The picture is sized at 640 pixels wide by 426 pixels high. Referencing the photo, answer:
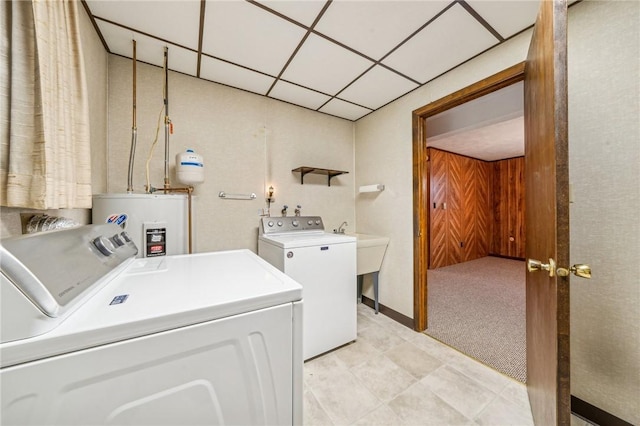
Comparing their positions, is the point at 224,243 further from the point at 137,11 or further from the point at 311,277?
the point at 137,11

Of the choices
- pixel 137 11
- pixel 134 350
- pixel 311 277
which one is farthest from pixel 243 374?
pixel 137 11

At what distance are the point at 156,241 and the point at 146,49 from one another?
4.95 ft

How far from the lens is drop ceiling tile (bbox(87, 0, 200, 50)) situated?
4.62 ft

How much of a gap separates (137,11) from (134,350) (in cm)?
194

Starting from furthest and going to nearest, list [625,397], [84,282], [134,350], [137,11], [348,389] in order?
[348,389] < [137,11] < [625,397] < [84,282] < [134,350]

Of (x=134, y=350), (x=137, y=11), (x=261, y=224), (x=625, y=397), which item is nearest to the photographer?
(x=134, y=350)

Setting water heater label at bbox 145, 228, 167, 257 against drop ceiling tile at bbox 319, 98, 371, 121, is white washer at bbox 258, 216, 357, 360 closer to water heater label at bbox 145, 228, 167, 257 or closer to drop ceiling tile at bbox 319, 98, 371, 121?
water heater label at bbox 145, 228, 167, 257

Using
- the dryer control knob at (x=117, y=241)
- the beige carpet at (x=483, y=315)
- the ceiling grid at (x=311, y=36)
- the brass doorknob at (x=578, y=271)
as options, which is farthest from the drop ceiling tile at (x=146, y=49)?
the beige carpet at (x=483, y=315)

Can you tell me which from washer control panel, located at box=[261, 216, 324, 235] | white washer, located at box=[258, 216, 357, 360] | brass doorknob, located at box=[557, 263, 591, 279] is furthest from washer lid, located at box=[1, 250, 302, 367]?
washer control panel, located at box=[261, 216, 324, 235]

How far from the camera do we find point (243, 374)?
0.74m

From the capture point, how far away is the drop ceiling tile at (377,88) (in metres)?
2.13

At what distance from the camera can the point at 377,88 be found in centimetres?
234

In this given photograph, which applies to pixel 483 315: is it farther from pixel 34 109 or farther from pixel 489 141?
pixel 34 109

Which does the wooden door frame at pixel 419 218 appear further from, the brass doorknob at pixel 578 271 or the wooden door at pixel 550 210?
the brass doorknob at pixel 578 271
